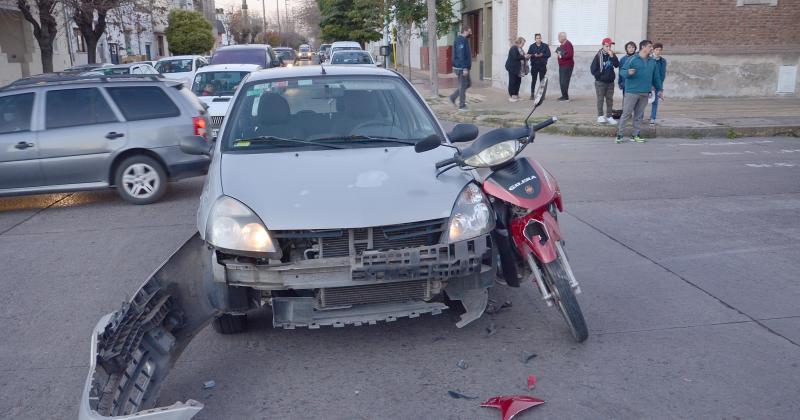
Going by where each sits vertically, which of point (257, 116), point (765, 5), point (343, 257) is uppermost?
point (765, 5)

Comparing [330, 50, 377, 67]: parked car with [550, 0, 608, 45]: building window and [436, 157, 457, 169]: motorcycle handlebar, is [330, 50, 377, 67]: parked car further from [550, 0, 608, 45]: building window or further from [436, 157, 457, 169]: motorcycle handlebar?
[436, 157, 457, 169]: motorcycle handlebar

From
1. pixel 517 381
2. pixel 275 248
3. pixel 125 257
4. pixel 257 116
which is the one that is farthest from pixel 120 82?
pixel 517 381

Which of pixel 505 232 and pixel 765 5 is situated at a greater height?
pixel 765 5

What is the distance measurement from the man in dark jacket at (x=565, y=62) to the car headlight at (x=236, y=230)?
1742cm

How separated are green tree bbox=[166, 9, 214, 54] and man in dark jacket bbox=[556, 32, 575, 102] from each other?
3476 cm

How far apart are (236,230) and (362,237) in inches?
29.7

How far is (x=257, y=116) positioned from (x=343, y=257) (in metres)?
2.00

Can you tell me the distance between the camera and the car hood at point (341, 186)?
429 cm

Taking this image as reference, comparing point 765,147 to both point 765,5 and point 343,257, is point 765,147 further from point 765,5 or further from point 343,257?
point 343,257

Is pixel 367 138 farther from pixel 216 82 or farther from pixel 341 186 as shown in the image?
pixel 216 82

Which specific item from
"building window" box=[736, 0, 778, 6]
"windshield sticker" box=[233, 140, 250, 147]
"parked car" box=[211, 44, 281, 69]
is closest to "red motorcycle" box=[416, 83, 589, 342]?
"windshield sticker" box=[233, 140, 250, 147]

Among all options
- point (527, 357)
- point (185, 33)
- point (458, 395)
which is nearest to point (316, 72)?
point (527, 357)

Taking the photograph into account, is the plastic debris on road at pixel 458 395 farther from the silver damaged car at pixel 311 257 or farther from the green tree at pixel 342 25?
the green tree at pixel 342 25

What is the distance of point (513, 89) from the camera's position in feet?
70.6
